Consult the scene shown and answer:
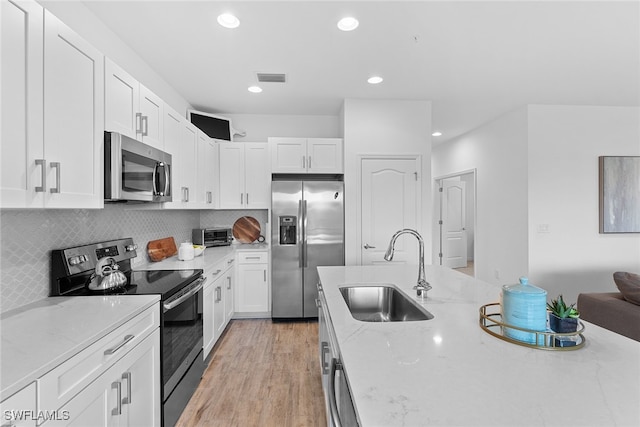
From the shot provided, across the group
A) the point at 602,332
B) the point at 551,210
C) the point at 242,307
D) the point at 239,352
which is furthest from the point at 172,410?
the point at 551,210

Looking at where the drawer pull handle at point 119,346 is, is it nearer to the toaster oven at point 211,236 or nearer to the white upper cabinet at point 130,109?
the white upper cabinet at point 130,109

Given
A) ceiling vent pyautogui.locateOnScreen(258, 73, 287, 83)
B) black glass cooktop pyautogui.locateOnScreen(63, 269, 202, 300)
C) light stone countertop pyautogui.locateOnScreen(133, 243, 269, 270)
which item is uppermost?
ceiling vent pyautogui.locateOnScreen(258, 73, 287, 83)

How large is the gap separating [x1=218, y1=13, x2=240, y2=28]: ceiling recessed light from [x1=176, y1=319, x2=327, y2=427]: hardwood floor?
2.73 m

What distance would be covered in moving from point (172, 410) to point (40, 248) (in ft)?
4.03

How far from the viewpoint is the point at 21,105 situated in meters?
1.22

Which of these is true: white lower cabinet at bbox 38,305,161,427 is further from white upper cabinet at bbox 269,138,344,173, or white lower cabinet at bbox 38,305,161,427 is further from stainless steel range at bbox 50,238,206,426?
white upper cabinet at bbox 269,138,344,173

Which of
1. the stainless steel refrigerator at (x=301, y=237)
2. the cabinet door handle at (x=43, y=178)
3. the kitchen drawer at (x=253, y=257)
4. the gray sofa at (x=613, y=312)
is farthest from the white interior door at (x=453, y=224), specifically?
the cabinet door handle at (x=43, y=178)

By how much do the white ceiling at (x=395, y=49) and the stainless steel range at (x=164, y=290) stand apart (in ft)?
5.52

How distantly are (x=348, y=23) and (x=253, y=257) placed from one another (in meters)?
2.70

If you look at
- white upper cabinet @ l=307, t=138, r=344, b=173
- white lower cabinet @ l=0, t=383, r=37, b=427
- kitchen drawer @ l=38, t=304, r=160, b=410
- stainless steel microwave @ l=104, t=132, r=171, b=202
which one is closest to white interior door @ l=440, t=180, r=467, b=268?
white upper cabinet @ l=307, t=138, r=344, b=173

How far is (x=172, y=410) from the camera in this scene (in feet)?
6.31

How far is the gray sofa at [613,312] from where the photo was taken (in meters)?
2.34

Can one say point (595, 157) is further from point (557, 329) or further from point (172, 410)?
point (172, 410)

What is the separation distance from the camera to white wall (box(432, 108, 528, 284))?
4129mm
